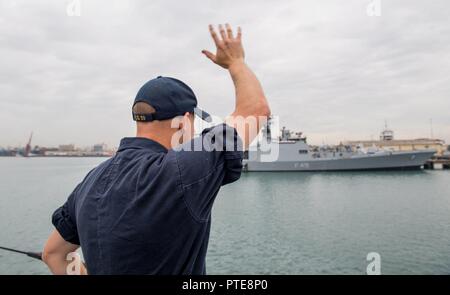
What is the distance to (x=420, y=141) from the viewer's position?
9662 centimetres

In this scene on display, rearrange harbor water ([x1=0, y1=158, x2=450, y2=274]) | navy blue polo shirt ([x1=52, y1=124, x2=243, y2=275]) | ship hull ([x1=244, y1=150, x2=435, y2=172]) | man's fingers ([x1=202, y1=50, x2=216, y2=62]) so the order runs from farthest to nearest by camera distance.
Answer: ship hull ([x1=244, y1=150, x2=435, y2=172]), harbor water ([x1=0, y1=158, x2=450, y2=274]), man's fingers ([x1=202, y1=50, x2=216, y2=62]), navy blue polo shirt ([x1=52, y1=124, x2=243, y2=275])

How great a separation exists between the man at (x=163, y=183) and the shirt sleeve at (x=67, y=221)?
15 centimetres

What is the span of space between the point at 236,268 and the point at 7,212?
18873 millimetres

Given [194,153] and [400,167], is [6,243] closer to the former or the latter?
[194,153]

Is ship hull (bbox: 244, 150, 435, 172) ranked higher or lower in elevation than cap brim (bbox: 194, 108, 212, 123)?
higher

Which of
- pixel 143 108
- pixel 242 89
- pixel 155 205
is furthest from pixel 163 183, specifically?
pixel 242 89

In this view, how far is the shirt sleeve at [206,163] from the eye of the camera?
104 cm

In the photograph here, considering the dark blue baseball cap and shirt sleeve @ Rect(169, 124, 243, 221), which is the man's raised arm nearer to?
shirt sleeve @ Rect(169, 124, 243, 221)

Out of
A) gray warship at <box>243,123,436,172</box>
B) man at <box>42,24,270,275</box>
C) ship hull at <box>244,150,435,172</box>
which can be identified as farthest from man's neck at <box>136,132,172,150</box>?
ship hull at <box>244,150,435,172</box>

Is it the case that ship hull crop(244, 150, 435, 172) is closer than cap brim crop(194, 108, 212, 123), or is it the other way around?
cap brim crop(194, 108, 212, 123)

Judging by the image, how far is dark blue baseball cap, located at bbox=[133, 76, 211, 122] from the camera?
4.00ft
